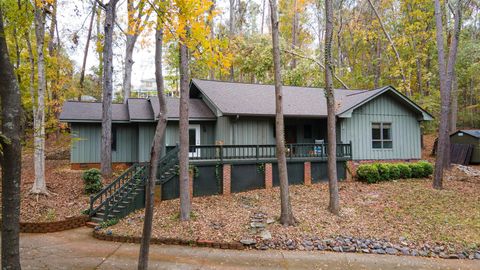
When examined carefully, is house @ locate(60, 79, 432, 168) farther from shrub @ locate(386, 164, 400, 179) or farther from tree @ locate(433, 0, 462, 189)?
tree @ locate(433, 0, 462, 189)

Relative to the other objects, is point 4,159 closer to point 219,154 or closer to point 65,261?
point 65,261

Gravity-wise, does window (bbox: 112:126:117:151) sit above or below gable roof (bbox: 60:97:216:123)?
below

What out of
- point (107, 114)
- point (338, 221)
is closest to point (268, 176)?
point (338, 221)

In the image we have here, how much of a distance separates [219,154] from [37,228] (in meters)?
6.15

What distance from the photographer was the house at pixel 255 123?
1466 centimetres

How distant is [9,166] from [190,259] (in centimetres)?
420

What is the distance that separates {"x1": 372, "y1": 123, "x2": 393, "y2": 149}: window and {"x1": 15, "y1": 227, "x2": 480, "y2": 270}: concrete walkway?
9247mm

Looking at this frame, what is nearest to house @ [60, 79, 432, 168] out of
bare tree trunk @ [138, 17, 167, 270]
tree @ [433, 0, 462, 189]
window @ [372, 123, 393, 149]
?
window @ [372, 123, 393, 149]

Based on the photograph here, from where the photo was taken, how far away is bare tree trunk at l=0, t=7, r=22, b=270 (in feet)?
11.8

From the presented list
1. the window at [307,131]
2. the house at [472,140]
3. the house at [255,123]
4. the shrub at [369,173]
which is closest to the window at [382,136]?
the house at [255,123]

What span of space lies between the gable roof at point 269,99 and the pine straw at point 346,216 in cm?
401

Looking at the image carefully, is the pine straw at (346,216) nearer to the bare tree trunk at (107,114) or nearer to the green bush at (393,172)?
the green bush at (393,172)

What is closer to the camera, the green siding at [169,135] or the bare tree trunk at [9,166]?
the bare tree trunk at [9,166]

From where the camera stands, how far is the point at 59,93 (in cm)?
2203
